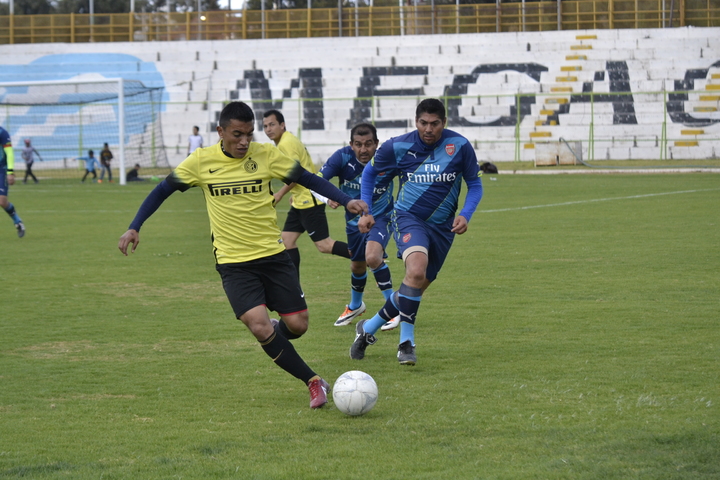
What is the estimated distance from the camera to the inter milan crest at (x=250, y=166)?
219 inches

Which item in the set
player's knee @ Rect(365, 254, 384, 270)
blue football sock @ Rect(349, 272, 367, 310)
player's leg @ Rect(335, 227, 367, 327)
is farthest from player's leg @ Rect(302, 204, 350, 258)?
player's knee @ Rect(365, 254, 384, 270)

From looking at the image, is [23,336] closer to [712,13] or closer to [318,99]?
[318,99]

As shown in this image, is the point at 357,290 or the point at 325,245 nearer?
the point at 357,290

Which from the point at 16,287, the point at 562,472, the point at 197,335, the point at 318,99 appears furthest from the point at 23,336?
the point at 318,99

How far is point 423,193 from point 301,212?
2739 mm

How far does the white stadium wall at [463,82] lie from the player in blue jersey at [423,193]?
99.7 feet

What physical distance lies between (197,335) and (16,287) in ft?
12.1

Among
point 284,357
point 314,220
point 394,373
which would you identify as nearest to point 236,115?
point 284,357

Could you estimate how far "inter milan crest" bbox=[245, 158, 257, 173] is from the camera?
556cm

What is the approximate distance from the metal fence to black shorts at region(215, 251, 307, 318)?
3768cm

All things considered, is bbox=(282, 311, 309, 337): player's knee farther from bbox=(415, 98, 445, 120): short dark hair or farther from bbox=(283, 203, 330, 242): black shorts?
bbox=(283, 203, 330, 242): black shorts

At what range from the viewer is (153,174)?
34.6 metres

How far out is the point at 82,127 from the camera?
4019cm

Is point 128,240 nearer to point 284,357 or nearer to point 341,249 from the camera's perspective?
point 284,357
